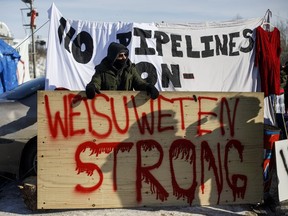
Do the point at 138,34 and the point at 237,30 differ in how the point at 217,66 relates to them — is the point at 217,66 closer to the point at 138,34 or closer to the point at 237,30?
the point at 237,30

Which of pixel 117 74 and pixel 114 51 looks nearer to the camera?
pixel 114 51

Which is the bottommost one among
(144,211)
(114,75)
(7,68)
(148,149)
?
(144,211)

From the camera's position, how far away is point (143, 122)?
386cm

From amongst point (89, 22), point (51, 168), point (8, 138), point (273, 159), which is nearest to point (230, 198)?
point (273, 159)

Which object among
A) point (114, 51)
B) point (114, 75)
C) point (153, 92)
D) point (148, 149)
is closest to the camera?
point (153, 92)

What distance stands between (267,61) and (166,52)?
1955mm

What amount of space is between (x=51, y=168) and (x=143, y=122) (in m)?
1.12

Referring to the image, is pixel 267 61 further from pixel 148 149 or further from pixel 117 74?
pixel 148 149

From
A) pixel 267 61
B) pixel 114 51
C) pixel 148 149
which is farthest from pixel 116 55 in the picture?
pixel 267 61

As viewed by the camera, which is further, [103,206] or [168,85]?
[168,85]

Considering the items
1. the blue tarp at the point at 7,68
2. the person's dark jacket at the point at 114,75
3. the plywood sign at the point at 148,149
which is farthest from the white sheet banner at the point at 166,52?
the blue tarp at the point at 7,68

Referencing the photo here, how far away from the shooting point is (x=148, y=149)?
387 cm

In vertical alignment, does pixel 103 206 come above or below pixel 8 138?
below

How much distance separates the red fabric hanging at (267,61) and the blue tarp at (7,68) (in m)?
8.89
